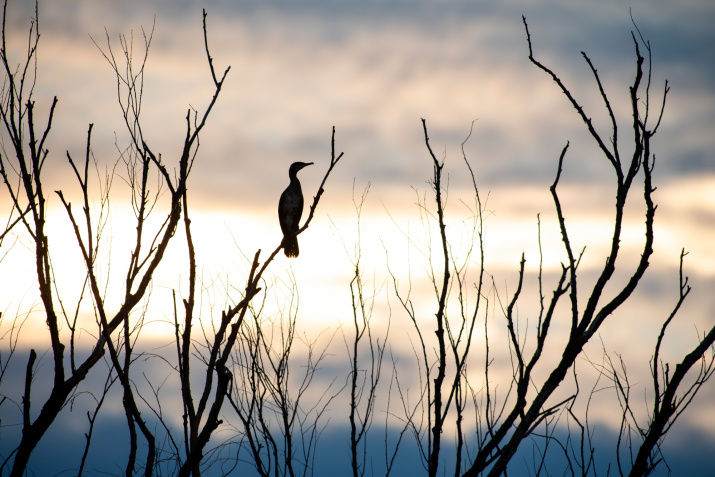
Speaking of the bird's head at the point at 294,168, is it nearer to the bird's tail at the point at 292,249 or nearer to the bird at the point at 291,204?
the bird at the point at 291,204

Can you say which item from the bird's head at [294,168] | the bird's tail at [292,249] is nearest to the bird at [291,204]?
the bird's head at [294,168]

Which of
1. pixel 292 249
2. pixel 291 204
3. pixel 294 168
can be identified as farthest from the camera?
pixel 294 168

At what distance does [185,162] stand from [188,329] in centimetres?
70

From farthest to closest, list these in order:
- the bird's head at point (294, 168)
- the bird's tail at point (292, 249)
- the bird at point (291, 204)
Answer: the bird's head at point (294, 168), the bird at point (291, 204), the bird's tail at point (292, 249)

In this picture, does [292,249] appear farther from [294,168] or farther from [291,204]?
[294,168]

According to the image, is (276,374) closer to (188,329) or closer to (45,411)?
(188,329)

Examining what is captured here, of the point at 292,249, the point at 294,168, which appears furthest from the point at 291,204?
the point at 292,249

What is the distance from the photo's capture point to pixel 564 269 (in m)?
2.44

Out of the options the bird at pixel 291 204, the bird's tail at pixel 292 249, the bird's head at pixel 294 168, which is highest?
the bird's head at pixel 294 168

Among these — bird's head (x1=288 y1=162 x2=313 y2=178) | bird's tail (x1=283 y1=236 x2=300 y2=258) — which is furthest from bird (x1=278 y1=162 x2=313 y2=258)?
bird's tail (x1=283 y1=236 x2=300 y2=258)

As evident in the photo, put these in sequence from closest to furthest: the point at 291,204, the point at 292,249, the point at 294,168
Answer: the point at 292,249
the point at 291,204
the point at 294,168

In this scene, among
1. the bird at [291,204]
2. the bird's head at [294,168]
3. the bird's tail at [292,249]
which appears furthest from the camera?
the bird's head at [294,168]

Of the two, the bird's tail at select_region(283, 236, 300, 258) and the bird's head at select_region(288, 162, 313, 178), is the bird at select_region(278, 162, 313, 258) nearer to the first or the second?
the bird's head at select_region(288, 162, 313, 178)

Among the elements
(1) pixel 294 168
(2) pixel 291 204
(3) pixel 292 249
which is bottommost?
(3) pixel 292 249
